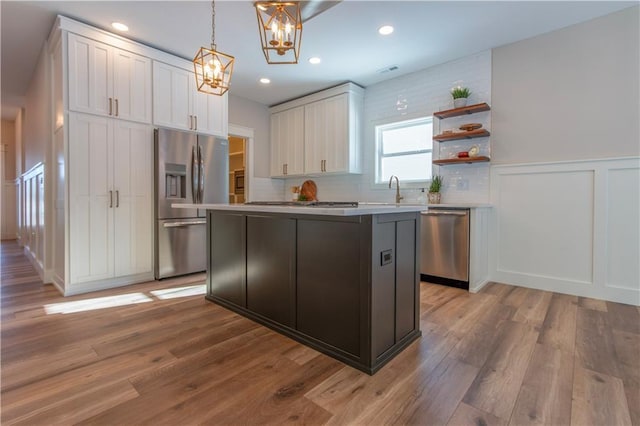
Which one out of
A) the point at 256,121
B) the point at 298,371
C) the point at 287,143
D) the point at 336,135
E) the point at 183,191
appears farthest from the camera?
the point at 256,121

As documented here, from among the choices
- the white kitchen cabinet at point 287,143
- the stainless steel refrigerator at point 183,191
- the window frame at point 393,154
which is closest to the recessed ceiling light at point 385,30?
the window frame at point 393,154

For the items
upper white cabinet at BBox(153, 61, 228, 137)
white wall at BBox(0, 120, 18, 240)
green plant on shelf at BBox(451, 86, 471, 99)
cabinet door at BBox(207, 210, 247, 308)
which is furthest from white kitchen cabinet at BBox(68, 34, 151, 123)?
white wall at BBox(0, 120, 18, 240)

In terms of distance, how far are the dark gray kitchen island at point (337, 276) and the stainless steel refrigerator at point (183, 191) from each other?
1.60 meters

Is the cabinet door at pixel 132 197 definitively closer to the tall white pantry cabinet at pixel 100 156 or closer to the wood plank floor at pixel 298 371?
the tall white pantry cabinet at pixel 100 156

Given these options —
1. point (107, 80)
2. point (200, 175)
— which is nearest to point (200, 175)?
point (200, 175)

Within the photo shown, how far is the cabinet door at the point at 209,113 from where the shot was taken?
3.93m

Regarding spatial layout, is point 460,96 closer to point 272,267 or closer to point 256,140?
point 272,267

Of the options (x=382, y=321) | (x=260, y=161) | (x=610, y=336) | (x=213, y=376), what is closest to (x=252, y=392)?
(x=213, y=376)

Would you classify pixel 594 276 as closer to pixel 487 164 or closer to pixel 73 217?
pixel 487 164

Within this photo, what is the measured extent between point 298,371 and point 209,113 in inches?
140

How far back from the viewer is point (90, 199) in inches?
122

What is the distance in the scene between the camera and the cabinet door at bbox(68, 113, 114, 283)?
3004mm

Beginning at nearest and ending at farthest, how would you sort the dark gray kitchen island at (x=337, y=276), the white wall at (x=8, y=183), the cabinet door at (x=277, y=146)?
the dark gray kitchen island at (x=337, y=276) → the cabinet door at (x=277, y=146) → the white wall at (x=8, y=183)

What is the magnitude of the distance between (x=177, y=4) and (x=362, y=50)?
6.55 feet
